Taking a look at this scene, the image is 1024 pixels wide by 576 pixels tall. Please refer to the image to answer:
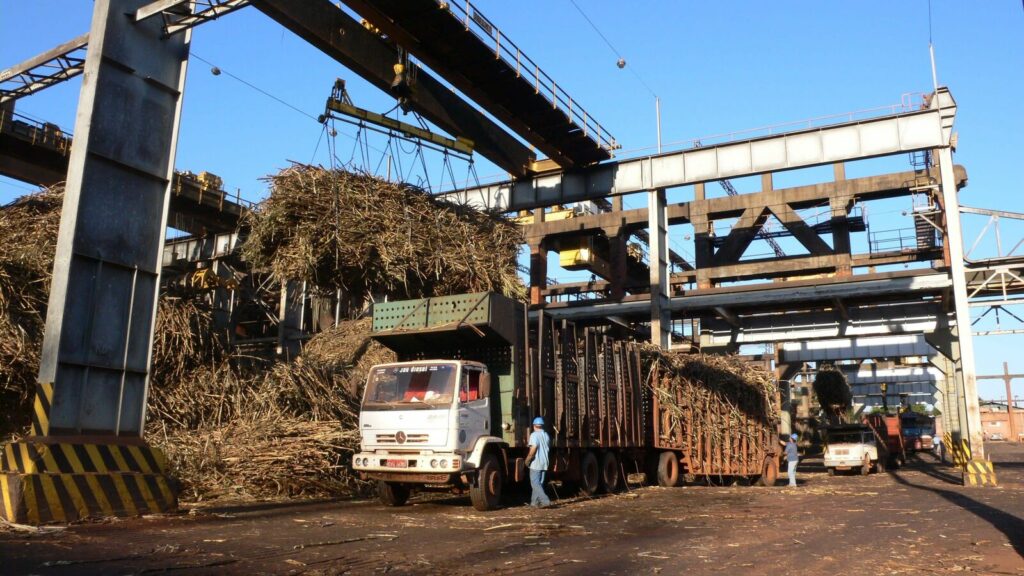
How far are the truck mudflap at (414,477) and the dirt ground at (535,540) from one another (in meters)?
0.49

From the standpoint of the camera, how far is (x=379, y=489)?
1223cm

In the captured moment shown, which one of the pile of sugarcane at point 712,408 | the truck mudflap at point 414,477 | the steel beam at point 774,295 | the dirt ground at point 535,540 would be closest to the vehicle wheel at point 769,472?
the pile of sugarcane at point 712,408

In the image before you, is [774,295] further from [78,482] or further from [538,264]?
[78,482]

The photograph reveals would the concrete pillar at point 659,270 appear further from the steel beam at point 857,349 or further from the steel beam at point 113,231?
the steel beam at point 113,231

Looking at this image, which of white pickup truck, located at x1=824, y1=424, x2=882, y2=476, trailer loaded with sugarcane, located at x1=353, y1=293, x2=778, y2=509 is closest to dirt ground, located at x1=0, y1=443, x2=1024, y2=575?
trailer loaded with sugarcane, located at x1=353, y1=293, x2=778, y2=509

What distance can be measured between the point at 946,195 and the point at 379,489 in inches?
746

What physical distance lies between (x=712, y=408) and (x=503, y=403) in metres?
8.03

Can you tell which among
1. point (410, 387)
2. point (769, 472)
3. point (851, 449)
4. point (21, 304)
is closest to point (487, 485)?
point (410, 387)

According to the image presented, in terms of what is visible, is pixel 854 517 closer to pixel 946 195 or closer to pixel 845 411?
pixel 946 195

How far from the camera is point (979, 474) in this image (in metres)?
19.6

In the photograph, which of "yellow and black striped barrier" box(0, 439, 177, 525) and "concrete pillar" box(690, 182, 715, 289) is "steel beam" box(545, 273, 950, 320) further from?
"yellow and black striped barrier" box(0, 439, 177, 525)

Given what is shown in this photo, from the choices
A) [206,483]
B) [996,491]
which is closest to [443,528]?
[206,483]

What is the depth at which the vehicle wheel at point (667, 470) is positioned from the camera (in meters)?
17.3

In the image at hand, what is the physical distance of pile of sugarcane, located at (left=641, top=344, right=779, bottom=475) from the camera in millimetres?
17438
